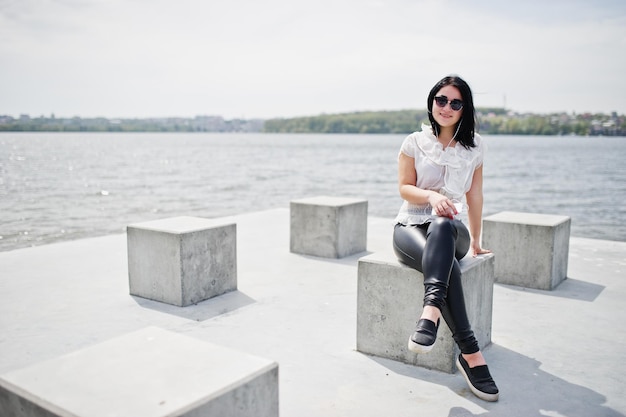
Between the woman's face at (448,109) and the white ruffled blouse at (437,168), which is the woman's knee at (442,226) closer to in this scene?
the white ruffled blouse at (437,168)

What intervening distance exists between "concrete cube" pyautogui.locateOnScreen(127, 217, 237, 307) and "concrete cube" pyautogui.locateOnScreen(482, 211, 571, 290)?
10.5 ft

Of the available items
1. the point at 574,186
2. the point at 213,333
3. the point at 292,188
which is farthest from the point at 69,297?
the point at 574,186

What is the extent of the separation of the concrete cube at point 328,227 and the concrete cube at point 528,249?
2.13 meters

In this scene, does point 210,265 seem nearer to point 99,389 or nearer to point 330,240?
point 330,240

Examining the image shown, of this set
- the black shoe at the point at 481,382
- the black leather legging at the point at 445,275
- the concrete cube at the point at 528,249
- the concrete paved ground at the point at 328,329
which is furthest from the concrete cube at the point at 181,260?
the concrete cube at the point at 528,249

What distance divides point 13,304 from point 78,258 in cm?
221

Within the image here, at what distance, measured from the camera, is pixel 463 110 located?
4441 millimetres

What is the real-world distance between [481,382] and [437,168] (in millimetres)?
1606

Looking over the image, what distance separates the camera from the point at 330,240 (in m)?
8.40

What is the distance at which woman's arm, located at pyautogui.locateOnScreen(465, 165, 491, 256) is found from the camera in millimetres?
4660

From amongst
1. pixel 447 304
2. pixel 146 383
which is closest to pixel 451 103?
pixel 447 304

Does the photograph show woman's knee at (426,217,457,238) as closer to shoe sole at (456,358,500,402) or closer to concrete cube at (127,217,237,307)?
shoe sole at (456,358,500,402)

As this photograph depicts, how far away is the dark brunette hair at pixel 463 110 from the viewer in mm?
4391

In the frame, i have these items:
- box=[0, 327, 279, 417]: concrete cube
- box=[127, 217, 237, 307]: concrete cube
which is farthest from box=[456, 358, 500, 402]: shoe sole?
box=[127, 217, 237, 307]: concrete cube
